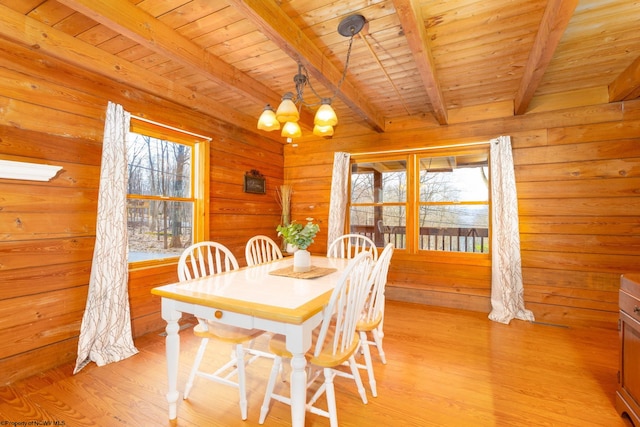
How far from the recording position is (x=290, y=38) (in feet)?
6.15

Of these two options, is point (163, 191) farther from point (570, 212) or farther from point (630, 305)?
point (570, 212)

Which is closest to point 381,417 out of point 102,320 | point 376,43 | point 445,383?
point 445,383

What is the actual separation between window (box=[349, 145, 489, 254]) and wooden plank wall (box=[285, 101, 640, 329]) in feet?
0.90

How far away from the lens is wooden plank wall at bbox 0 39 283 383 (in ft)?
6.37

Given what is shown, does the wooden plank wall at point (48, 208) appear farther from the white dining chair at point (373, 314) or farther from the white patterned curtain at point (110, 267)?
the white dining chair at point (373, 314)

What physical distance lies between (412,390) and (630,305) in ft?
4.20

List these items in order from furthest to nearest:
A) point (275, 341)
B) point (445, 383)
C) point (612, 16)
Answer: point (445, 383) < point (612, 16) < point (275, 341)

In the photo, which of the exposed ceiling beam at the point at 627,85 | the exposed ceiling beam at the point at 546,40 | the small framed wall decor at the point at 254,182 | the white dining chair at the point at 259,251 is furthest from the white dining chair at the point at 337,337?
the exposed ceiling beam at the point at 627,85

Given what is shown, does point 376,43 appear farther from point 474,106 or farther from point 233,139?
point 233,139

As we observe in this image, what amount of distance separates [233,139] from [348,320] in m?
2.84

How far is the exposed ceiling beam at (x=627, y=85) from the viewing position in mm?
2371

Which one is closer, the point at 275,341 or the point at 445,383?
the point at 275,341

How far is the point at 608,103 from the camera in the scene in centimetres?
288

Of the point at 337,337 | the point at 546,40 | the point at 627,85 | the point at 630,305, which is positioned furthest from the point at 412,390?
the point at 627,85
